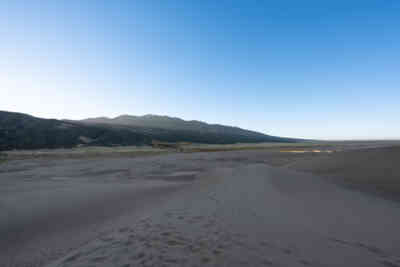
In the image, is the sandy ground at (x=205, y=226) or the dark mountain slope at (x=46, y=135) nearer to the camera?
the sandy ground at (x=205, y=226)

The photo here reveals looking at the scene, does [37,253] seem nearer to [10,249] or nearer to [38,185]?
[10,249]

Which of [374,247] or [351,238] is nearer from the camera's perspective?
[374,247]

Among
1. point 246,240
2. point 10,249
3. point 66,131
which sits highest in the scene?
point 66,131

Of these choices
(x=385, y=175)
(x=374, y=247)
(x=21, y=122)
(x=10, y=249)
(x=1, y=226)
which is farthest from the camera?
(x=21, y=122)

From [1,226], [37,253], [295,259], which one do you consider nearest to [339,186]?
[295,259]

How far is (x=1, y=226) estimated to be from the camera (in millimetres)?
5668

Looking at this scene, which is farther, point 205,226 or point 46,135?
point 46,135

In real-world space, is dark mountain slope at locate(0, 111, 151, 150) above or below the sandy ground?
above

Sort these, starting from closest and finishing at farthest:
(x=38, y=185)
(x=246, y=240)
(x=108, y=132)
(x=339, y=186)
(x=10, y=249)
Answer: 1. (x=246, y=240)
2. (x=10, y=249)
3. (x=339, y=186)
4. (x=38, y=185)
5. (x=108, y=132)

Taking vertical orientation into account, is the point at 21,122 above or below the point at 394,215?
above

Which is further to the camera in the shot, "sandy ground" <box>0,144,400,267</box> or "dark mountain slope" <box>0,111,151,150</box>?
"dark mountain slope" <box>0,111,151,150</box>

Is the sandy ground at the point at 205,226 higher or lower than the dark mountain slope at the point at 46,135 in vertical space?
lower

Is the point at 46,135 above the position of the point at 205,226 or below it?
above

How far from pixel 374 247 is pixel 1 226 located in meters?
10.8
